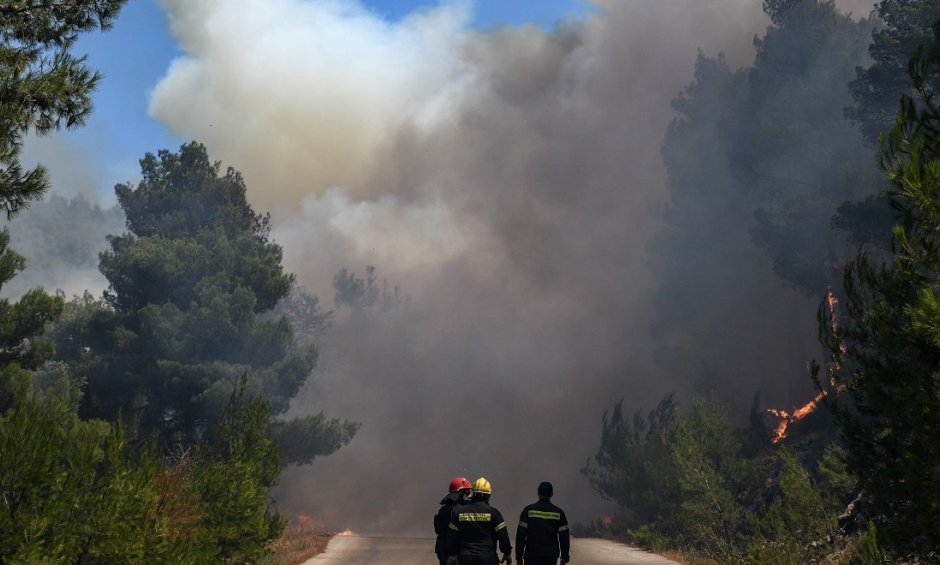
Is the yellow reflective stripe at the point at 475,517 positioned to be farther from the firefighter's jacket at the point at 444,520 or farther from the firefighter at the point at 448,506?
the firefighter's jacket at the point at 444,520

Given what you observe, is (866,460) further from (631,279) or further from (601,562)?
(631,279)

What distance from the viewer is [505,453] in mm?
69188

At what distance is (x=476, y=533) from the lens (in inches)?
444

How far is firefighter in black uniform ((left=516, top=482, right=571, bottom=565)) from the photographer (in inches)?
470

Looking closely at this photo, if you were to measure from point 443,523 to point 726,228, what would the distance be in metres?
51.9

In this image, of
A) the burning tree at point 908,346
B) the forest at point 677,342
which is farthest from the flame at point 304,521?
the burning tree at point 908,346

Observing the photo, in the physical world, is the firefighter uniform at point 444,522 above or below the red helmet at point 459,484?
below

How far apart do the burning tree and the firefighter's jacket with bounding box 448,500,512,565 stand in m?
4.09

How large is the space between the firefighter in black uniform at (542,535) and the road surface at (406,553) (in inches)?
405

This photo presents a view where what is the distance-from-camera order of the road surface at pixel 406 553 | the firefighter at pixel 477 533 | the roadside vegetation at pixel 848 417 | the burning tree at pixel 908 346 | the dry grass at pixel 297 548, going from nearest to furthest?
1. the burning tree at pixel 908 346
2. the roadside vegetation at pixel 848 417
3. the firefighter at pixel 477 533
4. the road surface at pixel 406 553
5. the dry grass at pixel 297 548

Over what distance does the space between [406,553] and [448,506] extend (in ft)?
43.1

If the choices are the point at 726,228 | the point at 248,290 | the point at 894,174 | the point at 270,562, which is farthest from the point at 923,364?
the point at 726,228

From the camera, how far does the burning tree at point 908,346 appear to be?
26.3ft

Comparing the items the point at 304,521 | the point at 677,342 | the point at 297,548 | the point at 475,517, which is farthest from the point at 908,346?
the point at 677,342
